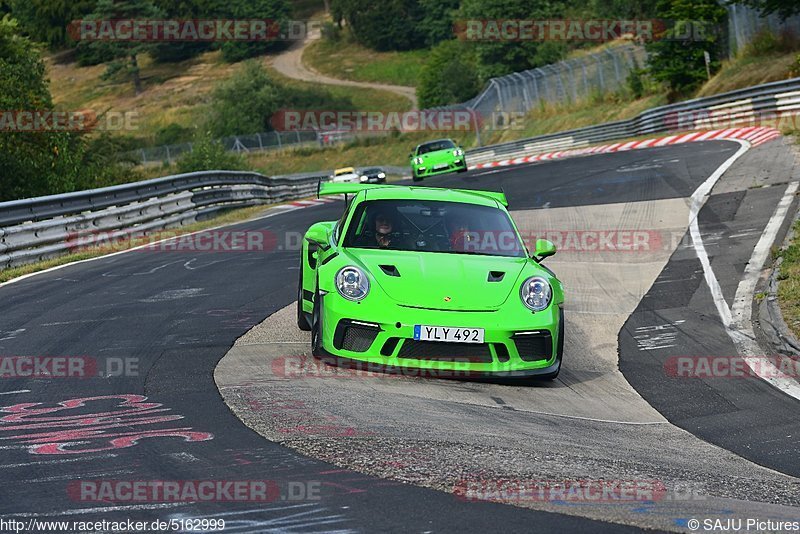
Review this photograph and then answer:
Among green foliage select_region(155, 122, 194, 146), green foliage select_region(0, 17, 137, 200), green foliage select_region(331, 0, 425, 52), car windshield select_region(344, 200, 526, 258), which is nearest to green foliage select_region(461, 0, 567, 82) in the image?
green foliage select_region(155, 122, 194, 146)

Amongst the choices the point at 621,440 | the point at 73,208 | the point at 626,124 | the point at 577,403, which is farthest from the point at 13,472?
the point at 626,124

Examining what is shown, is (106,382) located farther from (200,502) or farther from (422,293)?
(200,502)

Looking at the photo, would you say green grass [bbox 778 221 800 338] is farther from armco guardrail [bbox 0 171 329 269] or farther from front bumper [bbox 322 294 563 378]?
armco guardrail [bbox 0 171 329 269]

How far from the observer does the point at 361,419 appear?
21.0 feet

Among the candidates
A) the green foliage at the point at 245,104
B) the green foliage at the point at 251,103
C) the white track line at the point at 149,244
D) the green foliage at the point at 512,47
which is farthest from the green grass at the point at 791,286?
the green foliage at the point at 245,104

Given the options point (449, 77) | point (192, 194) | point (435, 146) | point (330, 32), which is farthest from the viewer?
point (330, 32)

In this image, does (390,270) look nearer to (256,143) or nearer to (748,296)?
(748,296)

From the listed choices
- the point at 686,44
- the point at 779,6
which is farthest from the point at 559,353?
the point at 686,44

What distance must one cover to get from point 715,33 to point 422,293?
37.5m

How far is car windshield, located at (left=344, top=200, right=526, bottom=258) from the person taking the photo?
29.7 ft

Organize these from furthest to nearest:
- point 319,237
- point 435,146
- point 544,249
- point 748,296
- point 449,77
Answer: point 449,77 → point 435,146 → point 748,296 → point 319,237 → point 544,249

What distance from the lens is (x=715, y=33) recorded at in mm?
42625

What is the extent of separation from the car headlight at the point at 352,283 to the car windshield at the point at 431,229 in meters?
0.72

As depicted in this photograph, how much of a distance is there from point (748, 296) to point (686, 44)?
33329 millimetres
